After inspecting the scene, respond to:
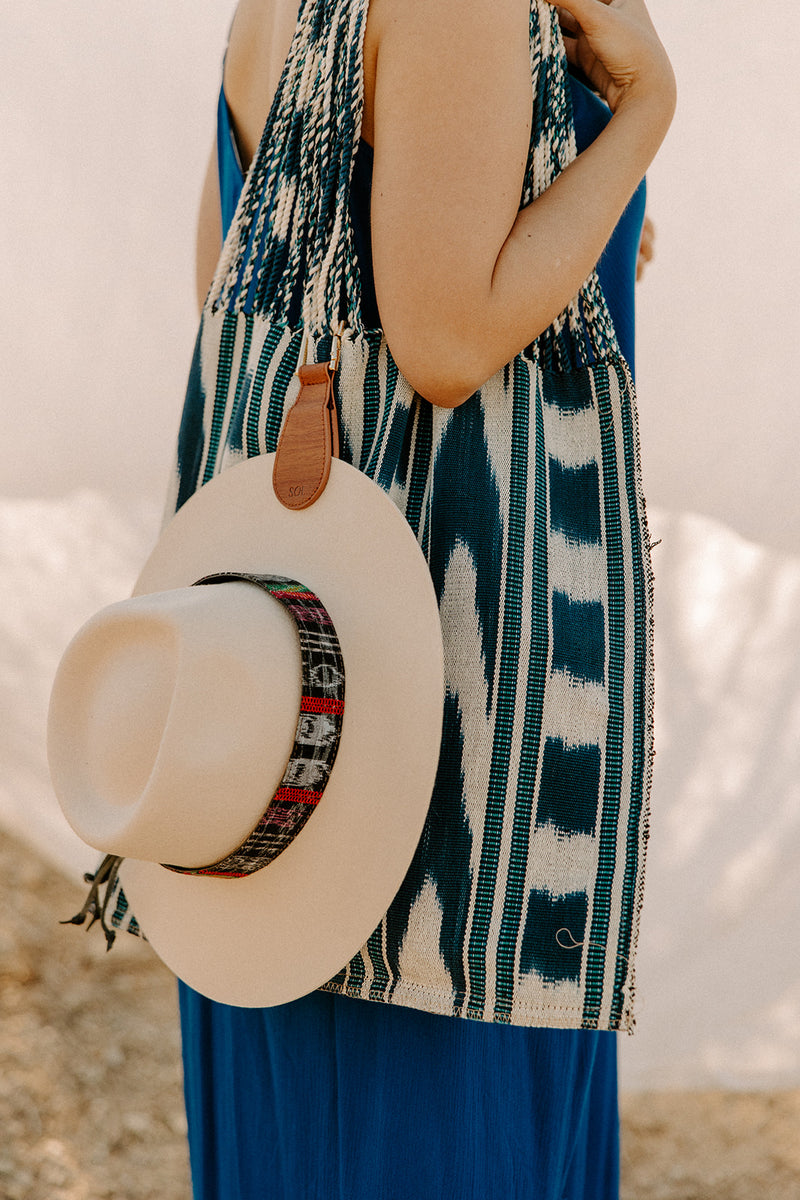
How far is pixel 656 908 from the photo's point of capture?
156cm

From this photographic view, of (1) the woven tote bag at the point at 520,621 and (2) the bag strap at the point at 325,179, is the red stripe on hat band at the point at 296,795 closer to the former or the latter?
(1) the woven tote bag at the point at 520,621

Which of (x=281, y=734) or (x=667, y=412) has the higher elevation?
(x=667, y=412)

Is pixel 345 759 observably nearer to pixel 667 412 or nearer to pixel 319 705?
pixel 319 705

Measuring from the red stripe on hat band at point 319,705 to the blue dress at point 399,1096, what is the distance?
Answer: 0.63ft

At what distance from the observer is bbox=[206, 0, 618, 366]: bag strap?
2.02 ft

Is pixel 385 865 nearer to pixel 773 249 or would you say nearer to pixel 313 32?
pixel 313 32

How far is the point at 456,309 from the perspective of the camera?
0.56 metres

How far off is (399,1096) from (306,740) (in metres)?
0.22

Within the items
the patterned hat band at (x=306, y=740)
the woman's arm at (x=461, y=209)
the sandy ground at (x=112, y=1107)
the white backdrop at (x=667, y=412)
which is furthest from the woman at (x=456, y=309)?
the sandy ground at (x=112, y=1107)

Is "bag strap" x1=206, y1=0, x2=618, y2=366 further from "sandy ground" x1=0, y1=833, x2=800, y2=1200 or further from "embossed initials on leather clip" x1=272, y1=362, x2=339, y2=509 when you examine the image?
"sandy ground" x1=0, y1=833, x2=800, y2=1200

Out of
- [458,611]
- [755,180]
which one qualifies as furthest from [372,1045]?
[755,180]

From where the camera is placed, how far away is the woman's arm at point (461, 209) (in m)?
0.55

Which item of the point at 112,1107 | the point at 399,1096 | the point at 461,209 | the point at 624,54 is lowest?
the point at 112,1107

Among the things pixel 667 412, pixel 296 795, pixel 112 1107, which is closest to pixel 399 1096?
pixel 296 795
